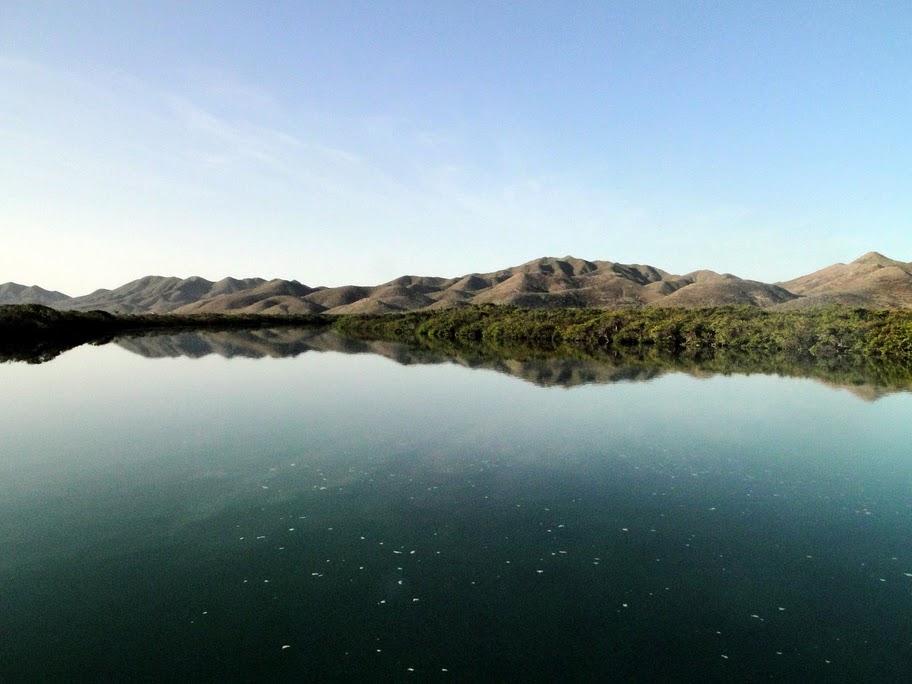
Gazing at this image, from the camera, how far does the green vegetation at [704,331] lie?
4809cm

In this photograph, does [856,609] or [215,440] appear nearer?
[856,609]

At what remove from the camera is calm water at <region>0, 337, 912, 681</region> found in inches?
299

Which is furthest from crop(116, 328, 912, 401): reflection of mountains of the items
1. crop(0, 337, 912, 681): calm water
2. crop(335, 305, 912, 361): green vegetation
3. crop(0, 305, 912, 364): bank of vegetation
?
crop(0, 337, 912, 681): calm water

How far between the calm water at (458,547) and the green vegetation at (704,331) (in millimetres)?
29281

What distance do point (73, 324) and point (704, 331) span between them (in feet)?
285

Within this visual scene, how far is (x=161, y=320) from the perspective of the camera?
4245 inches

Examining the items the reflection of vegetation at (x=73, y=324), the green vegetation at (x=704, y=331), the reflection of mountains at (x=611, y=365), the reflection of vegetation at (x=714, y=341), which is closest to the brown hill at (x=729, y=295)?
the green vegetation at (x=704, y=331)

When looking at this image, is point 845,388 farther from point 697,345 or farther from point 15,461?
point 15,461

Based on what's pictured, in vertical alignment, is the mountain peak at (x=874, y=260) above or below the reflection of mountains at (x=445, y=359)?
above

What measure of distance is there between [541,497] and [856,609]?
257 inches

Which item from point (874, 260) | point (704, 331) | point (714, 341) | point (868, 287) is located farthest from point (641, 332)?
point (874, 260)

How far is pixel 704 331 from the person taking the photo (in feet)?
187

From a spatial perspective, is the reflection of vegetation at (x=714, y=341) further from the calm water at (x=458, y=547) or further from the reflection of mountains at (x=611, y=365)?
the calm water at (x=458, y=547)

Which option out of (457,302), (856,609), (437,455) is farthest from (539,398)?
(457,302)
